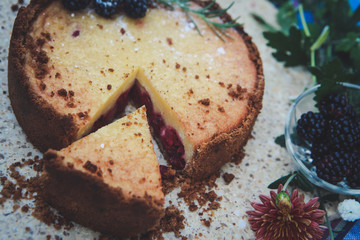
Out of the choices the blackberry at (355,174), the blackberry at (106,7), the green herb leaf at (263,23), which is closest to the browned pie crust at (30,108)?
the blackberry at (106,7)

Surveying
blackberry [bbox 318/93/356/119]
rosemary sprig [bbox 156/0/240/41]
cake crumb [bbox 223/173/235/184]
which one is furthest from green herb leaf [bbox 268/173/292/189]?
rosemary sprig [bbox 156/0/240/41]

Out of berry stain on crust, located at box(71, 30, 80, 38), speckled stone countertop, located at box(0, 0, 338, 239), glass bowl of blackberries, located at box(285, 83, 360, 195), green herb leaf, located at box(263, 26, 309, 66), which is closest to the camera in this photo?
speckled stone countertop, located at box(0, 0, 338, 239)

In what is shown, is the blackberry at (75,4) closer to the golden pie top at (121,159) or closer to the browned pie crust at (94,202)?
the golden pie top at (121,159)

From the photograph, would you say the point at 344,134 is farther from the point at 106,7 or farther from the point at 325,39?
the point at 106,7

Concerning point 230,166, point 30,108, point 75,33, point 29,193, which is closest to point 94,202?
point 29,193

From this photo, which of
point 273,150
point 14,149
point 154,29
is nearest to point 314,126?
point 273,150

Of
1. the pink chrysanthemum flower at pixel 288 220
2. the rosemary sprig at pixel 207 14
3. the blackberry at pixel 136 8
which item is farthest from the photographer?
the rosemary sprig at pixel 207 14

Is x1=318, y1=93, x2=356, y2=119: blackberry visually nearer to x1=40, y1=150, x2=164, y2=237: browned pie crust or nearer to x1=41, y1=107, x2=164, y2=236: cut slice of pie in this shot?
x1=41, y1=107, x2=164, y2=236: cut slice of pie
